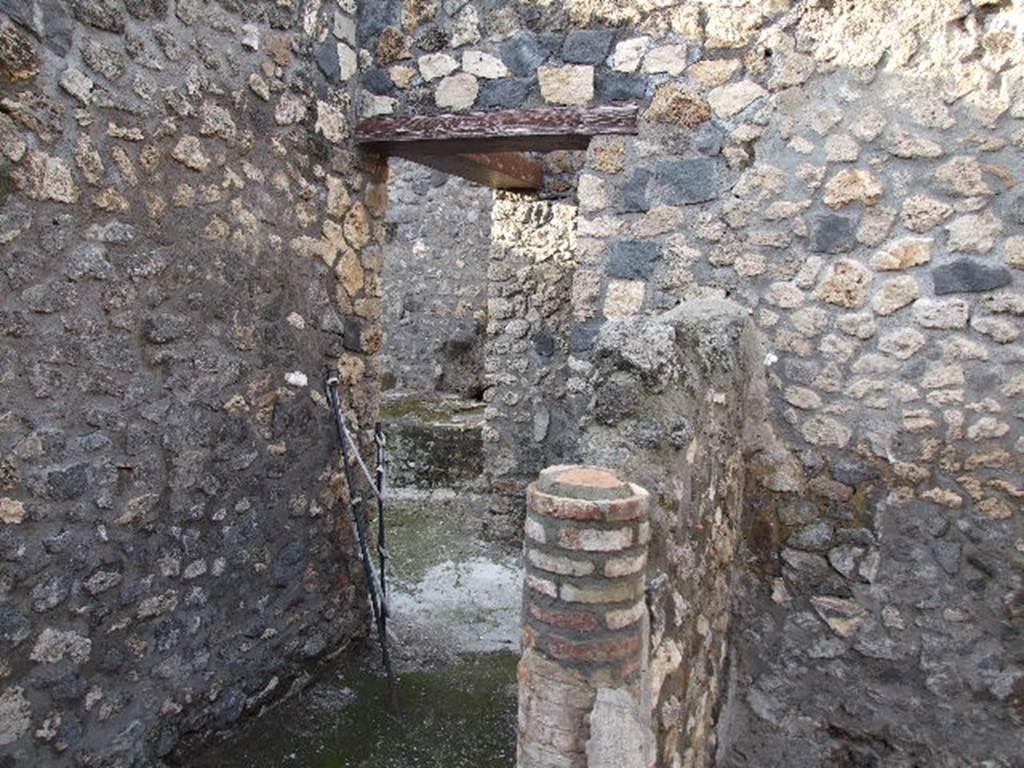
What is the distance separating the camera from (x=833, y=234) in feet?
10.9

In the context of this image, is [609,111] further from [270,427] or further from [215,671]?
[215,671]

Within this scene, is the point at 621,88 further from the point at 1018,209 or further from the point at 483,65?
the point at 1018,209

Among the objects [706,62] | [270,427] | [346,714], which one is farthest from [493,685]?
[706,62]

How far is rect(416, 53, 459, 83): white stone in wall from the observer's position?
3.93m

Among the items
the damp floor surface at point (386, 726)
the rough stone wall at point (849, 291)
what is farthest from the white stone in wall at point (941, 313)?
the damp floor surface at point (386, 726)

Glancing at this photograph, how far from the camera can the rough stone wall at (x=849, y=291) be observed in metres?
3.09

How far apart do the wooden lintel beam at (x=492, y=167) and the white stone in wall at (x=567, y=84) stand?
711mm

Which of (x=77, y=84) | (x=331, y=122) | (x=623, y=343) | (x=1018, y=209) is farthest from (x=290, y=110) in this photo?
(x=1018, y=209)

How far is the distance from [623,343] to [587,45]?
1.77 meters

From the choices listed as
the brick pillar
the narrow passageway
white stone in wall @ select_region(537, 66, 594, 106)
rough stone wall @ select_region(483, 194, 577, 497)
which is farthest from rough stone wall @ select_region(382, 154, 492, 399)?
the brick pillar

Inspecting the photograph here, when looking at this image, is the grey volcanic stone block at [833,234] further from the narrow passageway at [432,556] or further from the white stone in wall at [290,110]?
the narrow passageway at [432,556]

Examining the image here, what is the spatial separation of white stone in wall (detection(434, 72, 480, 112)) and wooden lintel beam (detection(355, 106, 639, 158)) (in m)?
0.07

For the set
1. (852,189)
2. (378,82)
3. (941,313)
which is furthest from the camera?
(378,82)

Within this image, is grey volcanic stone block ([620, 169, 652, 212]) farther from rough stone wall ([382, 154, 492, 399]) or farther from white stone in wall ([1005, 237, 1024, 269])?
rough stone wall ([382, 154, 492, 399])
